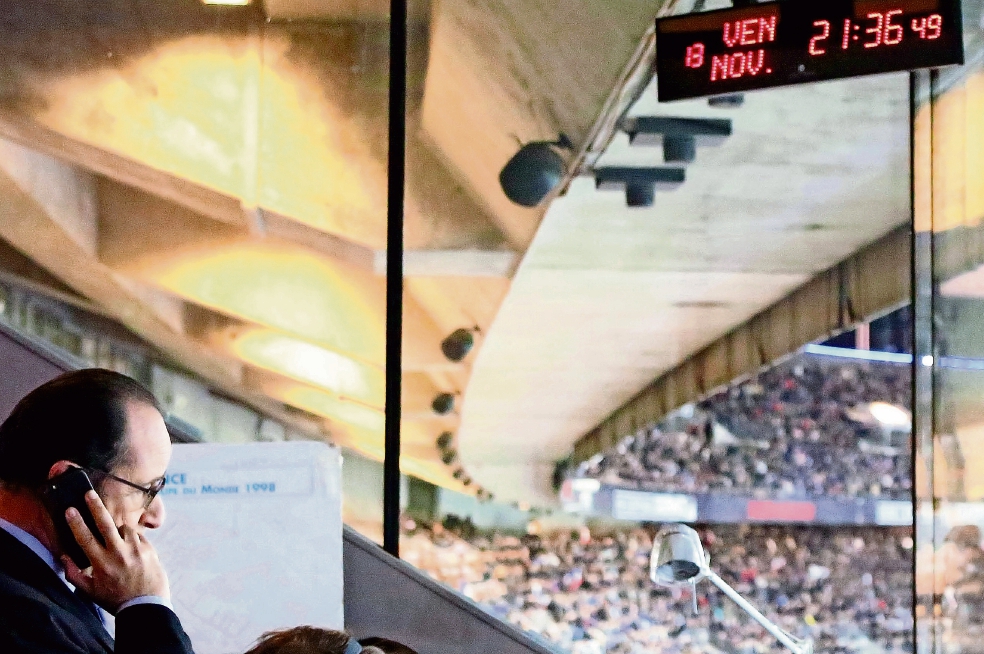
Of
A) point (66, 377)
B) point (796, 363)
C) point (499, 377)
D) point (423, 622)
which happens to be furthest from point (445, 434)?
point (796, 363)

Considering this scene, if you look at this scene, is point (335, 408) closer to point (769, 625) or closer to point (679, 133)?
point (769, 625)

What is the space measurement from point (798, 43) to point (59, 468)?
7.42ft

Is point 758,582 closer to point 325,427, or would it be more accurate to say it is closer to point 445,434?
point 445,434

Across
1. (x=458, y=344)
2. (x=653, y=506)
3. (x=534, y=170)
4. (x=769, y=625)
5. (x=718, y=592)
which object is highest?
(x=534, y=170)

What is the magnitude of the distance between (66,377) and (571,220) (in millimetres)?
5682

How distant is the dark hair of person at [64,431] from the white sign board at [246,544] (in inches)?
35.2

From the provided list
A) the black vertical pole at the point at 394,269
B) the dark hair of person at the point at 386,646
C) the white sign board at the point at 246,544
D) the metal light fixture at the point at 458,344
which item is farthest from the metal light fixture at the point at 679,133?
the dark hair of person at the point at 386,646

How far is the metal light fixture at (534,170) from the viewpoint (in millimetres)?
4641

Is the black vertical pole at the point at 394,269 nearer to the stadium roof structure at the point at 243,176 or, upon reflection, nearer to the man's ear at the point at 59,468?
the stadium roof structure at the point at 243,176

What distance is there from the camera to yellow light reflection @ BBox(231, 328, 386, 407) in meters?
2.58

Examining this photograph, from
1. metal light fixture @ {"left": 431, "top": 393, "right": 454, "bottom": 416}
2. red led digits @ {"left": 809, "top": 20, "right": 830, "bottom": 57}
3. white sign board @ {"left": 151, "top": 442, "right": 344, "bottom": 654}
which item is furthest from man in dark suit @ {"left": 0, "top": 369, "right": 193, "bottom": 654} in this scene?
metal light fixture @ {"left": 431, "top": 393, "right": 454, "bottom": 416}

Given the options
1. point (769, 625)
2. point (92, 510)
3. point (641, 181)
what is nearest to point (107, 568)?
point (92, 510)

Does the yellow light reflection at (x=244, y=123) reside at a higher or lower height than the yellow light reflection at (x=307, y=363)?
higher

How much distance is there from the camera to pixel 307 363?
316 cm
